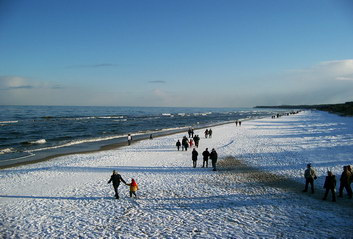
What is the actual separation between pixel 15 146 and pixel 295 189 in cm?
3009

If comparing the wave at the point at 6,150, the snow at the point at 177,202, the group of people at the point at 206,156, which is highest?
the group of people at the point at 206,156

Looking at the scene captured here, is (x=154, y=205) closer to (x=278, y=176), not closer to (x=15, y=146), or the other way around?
(x=278, y=176)

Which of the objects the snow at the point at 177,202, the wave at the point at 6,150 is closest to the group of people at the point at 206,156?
the snow at the point at 177,202

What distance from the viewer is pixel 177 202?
1045 cm

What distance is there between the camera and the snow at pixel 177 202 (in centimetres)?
800

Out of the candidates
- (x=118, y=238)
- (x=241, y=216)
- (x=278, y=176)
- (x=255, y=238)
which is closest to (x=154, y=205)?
(x=118, y=238)

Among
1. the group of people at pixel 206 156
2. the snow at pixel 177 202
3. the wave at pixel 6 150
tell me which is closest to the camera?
the snow at pixel 177 202

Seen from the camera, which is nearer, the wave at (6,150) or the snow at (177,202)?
the snow at (177,202)

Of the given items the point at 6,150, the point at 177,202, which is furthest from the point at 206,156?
the point at 6,150

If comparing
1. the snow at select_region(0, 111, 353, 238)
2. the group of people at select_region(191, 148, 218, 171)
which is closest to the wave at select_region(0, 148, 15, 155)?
the snow at select_region(0, 111, 353, 238)

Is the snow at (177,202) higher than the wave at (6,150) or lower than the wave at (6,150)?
higher

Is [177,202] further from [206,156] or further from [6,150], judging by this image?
[6,150]

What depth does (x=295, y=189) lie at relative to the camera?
1178 centimetres

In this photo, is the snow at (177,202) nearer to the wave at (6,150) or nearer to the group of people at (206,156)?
the group of people at (206,156)
